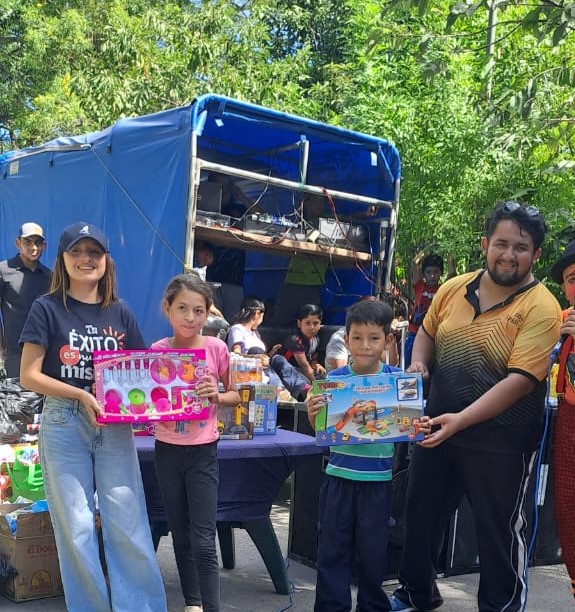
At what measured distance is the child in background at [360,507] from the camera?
409 cm

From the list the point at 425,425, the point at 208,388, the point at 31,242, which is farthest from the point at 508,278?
the point at 31,242

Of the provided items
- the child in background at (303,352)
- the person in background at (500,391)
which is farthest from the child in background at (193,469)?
the child in background at (303,352)

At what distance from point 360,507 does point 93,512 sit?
1255 millimetres

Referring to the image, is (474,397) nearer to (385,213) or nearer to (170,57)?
(385,213)

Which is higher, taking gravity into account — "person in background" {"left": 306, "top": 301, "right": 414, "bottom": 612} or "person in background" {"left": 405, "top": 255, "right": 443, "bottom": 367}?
"person in background" {"left": 405, "top": 255, "right": 443, "bottom": 367}

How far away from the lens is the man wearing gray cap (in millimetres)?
7578

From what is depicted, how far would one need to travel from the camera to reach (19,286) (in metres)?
7.58

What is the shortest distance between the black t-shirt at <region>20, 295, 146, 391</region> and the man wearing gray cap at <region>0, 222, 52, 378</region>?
12.6ft

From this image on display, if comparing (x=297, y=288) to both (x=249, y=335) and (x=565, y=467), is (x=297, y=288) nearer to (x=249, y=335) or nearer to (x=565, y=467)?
(x=249, y=335)

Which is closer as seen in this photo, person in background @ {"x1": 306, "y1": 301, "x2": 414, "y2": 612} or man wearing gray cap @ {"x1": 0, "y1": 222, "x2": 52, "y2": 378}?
person in background @ {"x1": 306, "y1": 301, "x2": 414, "y2": 612}

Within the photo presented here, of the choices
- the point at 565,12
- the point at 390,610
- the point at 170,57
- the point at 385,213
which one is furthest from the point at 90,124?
the point at 390,610

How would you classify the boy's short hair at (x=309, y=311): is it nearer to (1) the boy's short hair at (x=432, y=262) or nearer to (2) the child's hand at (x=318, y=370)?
(2) the child's hand at (x=318, y=370)

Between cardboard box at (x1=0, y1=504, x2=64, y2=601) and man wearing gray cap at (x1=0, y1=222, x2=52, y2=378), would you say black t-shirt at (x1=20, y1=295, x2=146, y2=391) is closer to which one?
cardboard box at (x1=0, y1=504, x2=64, y2=601)

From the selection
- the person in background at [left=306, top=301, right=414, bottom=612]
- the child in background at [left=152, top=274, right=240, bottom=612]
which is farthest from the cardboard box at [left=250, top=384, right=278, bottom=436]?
the person in background at [left=306, top=301, right=414, bottom=612]
